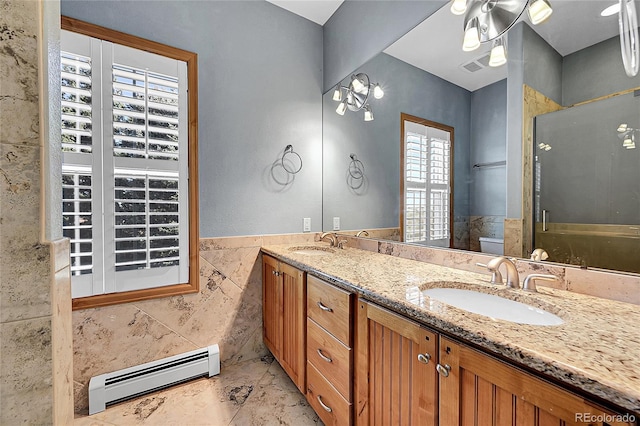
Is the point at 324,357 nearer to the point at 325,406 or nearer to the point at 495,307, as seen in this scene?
the point at 325,406

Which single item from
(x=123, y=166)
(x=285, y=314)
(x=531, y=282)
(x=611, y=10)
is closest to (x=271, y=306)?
(x=285, y=314)

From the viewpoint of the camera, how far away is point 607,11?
982 millimetres

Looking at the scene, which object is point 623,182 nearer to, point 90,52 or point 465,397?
point 465,397

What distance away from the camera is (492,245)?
1.34m

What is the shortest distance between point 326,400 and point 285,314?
57 cm

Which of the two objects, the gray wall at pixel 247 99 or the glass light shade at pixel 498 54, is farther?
the gray wall at pixel 247 99

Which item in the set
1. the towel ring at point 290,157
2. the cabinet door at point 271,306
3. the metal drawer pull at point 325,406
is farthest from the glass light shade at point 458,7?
the metal drawer pull at point 325,406

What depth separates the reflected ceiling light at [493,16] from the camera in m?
1.16

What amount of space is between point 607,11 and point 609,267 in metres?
0.89

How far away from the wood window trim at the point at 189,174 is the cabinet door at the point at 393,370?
4.45 ft

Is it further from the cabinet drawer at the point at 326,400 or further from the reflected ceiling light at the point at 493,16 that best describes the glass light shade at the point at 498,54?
the cabinet drawer at the point at 326,400

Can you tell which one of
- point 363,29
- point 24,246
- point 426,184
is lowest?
point 24,246

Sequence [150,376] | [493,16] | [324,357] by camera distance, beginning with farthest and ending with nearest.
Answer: [150,376] → [324,357] → [493,16]

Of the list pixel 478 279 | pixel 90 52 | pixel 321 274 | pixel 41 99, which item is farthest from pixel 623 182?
pixel 90 52
